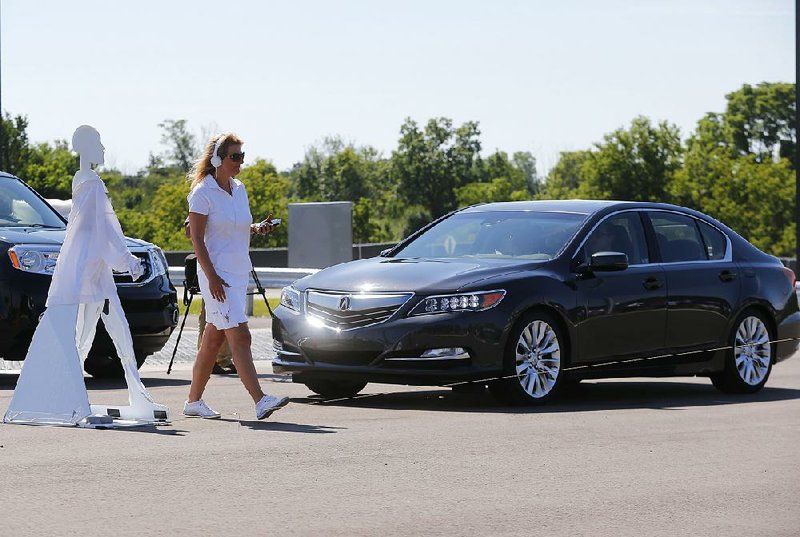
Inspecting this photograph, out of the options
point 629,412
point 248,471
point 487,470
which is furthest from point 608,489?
point 629,412

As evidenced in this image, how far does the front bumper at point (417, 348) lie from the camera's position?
10805mm

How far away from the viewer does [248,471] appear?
25.5 feet

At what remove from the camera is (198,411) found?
10305 millimetres

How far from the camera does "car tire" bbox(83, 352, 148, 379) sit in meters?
13.9

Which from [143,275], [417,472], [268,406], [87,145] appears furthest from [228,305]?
[143,275]

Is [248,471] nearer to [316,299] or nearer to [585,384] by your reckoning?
[316,299]

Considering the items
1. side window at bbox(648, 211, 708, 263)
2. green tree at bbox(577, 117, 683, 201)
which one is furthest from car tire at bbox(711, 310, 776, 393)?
green tree at bbox(577, 117, 683, 201)

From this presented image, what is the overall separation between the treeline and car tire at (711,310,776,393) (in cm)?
6920

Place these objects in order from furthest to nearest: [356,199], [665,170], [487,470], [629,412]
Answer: [356,199] → [665,170] → [629,412] → [487,470]

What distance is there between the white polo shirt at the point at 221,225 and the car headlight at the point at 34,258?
10.4 ft

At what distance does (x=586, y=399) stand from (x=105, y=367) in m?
4.73

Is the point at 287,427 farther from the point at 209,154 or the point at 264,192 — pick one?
the point at 264,192

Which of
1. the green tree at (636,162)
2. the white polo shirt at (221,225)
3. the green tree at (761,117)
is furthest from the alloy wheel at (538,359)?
the green tree at (761,117)

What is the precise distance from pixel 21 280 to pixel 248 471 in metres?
5.56
